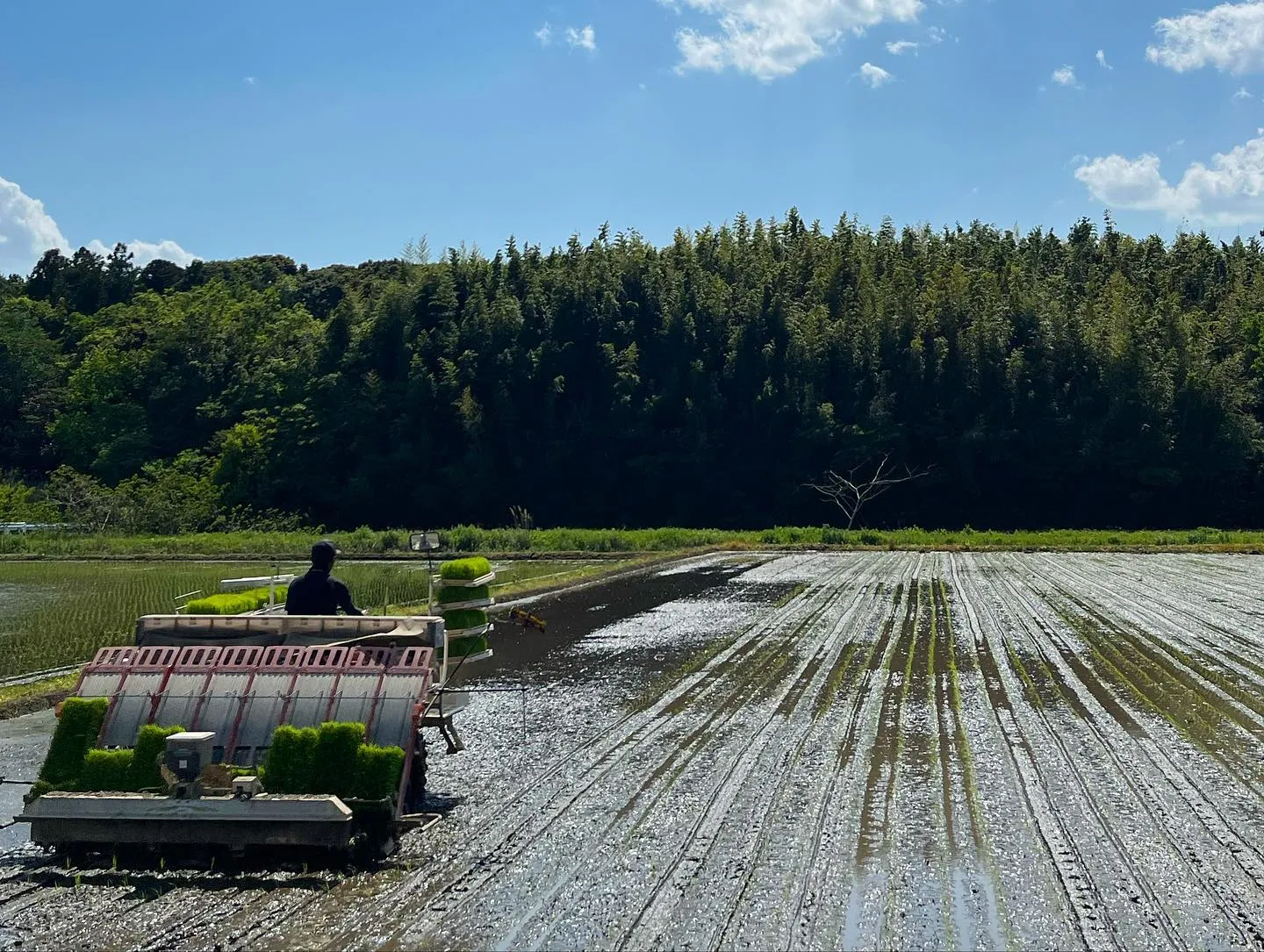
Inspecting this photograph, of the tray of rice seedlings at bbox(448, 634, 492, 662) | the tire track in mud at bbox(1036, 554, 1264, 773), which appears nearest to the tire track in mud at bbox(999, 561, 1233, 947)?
the tire track in mud at bbox(1036, 554, 1264, 773)

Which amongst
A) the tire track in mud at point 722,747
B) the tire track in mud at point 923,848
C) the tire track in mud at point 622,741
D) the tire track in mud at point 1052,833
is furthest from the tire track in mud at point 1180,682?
the tire track in mud at point 622,741

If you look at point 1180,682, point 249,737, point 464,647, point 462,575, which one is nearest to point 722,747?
point 464,647

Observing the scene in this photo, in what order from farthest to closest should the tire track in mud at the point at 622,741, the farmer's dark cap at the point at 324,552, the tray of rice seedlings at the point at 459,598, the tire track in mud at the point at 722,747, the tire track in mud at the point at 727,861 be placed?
the tray of rice seedlings at the point at 459,598, the farmer's dark cap at the point at 324,552, the tire track in mud at the point at 622,741, the tire track in mud at the point at 722,747, the tire track in mud at the point at 727,861

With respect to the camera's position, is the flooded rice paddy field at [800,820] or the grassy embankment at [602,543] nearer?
the flooded rice paddy field at [800,820]

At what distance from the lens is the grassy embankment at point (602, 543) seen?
36.9 metres

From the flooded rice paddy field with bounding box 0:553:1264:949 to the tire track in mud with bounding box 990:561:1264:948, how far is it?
1.2 inches

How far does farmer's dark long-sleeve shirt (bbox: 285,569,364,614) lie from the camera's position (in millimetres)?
8586

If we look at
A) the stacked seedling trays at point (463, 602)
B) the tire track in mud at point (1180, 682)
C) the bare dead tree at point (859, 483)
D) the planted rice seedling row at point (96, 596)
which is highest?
the bare dead tree at point (859, 483)

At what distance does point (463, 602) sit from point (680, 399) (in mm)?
47583

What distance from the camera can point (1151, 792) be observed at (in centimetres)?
809

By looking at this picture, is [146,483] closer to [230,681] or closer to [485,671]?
[485,671]

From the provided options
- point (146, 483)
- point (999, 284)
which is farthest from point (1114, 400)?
point (146, 483)

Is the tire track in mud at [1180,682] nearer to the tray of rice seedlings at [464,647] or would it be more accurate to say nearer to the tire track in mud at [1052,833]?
the tire track in mud at [1052,833]

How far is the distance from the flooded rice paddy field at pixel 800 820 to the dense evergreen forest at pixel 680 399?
125 ft
